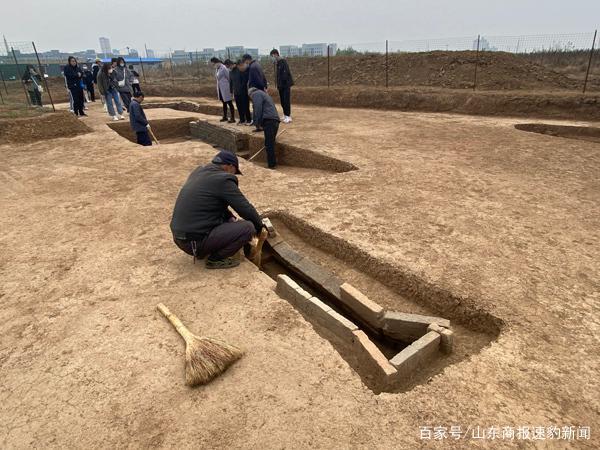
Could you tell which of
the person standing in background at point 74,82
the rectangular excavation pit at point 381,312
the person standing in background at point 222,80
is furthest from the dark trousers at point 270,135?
the person standing in background at point 74,82

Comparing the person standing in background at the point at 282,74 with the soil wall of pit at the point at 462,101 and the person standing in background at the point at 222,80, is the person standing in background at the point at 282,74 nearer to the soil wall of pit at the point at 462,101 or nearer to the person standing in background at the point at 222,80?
the person standing in background at the point at 222,80

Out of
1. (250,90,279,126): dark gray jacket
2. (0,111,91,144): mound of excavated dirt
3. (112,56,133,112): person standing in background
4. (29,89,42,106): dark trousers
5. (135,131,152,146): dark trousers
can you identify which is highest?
(112,56,133,112): person standing in background

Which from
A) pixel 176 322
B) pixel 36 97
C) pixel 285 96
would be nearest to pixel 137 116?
pixel 285 96

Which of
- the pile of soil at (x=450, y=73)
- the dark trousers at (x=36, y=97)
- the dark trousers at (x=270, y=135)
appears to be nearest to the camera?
the dark trousers at (x=270, y=135)

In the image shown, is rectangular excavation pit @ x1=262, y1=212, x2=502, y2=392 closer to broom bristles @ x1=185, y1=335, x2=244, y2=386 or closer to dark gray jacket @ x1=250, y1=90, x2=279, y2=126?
broom bristles @ x1=185, y1=335, x2=244, y2=386

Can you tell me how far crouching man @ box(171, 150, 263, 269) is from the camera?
3.87 meters

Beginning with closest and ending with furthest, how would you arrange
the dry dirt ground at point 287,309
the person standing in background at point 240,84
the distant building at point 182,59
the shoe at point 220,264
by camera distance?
1. the dry dirt ground at point 287,309
2. the shoe at point 220,264
3. the person standing in background at point 240,84
4. the distant building at point 182,59

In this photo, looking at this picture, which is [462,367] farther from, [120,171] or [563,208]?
[120,171]

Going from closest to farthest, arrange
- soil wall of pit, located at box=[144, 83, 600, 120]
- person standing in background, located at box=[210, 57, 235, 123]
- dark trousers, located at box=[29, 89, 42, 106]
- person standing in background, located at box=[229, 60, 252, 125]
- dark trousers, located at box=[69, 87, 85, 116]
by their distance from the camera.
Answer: person standing in background, located at box=[229, 60, 252, 125], person standing in background, located at box=[210, 57, 235, 123], soil wall of pit, located at box=[144, 83, 600, 120], dark trousers, located at box=[69, 87, 85, 116], dark trousers, located at box=[29, 89, 42, 106]

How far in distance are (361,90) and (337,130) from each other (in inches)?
224

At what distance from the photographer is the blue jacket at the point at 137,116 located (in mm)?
8580

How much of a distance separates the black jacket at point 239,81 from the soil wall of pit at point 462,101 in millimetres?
6054

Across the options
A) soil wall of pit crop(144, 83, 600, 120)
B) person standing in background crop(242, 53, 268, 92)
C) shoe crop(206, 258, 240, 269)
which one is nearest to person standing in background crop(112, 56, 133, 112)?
person standing in background crop(242, 53, 268, 92)

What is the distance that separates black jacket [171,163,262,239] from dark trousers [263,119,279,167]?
4.02 meters
